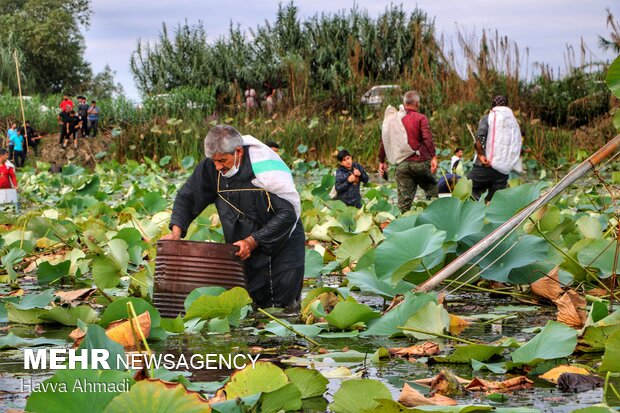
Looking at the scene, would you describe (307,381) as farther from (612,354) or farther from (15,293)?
(15,293)

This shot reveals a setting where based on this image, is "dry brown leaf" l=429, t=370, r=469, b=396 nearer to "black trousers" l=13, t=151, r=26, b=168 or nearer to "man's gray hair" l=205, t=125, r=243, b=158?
"man's gray hair" l=205, t=125, r=243, b=158

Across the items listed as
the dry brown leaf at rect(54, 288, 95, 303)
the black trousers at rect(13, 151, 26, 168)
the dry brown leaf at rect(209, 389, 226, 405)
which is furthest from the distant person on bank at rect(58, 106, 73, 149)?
the dry brown leaf at rect(209, 389, 226, 405)

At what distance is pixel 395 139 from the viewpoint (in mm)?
10266

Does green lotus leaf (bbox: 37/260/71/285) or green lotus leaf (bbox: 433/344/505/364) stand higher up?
green lotus leaf (bbox: 433/344/505/364)

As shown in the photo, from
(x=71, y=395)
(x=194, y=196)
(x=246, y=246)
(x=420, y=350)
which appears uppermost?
(x=194, y=196)

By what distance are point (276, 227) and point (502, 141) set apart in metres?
4.88

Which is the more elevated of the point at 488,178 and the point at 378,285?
the point at 378,285

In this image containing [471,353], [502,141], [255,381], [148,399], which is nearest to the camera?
[148,399]

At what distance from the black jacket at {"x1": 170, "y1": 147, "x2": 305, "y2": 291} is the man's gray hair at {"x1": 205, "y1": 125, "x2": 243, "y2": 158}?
15 centimetres

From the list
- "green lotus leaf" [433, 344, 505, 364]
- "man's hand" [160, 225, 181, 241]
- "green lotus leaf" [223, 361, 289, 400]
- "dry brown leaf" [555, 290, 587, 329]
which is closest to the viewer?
"green lotus leaf" [223, 361, 289, 400]

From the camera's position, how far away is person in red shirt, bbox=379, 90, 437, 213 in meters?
10.2

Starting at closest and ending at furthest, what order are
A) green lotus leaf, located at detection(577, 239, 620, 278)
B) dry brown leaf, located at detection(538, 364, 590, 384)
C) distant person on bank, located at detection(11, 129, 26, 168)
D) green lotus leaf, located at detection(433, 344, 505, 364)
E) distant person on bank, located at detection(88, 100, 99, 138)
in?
dry brown leaf, located at detection(538, 364, 590, 384)
green lotus leaf, located at detection(433, 344, 505, 364)
green lotus leaf, located at detection(577, 239, 620, 278)
distant person on bank, located at detection(11, 129, 26, 168)
distant person on bank, located at detection(88, 100, 99, 138)

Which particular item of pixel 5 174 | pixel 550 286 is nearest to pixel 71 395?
pixel 550 286

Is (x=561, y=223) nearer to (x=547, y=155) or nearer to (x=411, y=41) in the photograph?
(x=547, y=155)
